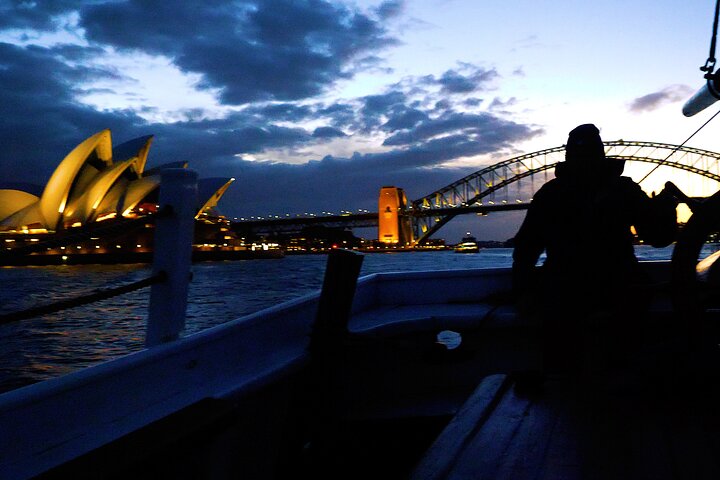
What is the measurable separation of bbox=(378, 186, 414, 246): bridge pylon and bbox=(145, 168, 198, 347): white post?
73.8m

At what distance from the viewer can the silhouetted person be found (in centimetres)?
230

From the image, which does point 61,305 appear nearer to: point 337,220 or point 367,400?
point 367,400

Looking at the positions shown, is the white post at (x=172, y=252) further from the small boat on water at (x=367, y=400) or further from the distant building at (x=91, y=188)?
the distant building at (x=91, y=188)

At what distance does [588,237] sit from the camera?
2.38 meters

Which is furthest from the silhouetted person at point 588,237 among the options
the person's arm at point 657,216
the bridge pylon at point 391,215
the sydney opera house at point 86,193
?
the bridge pylon at point 391,215

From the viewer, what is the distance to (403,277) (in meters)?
3.76

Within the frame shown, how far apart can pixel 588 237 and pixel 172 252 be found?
161 centimetres

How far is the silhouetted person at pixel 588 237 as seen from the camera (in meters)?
2.30

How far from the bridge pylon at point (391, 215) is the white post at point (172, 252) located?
73.8m

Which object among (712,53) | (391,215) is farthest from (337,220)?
(712,53)

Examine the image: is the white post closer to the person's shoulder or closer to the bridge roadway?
the person's shoulder

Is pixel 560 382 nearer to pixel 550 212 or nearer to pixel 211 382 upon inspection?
A: pixel 550 212

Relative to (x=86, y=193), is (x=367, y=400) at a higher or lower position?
lower

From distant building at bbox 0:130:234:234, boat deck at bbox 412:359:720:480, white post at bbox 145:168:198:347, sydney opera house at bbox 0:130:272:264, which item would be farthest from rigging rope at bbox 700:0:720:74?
distant building at bbox 0:130:234:234
